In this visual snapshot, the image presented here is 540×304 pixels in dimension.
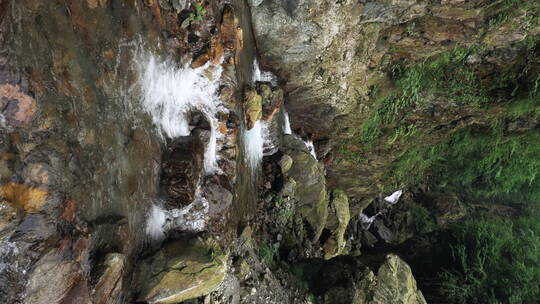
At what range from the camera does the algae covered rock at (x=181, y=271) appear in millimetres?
2932

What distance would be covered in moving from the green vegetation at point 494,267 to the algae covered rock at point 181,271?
6384 mm

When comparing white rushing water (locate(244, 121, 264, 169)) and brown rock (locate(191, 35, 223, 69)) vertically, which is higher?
brown rock (locate(191, 35, 223, 69))

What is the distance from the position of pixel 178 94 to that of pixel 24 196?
81.1 inches

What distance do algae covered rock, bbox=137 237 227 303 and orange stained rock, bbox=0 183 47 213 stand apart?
1.18 m

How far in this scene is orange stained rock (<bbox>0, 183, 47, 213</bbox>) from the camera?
6.37 feet

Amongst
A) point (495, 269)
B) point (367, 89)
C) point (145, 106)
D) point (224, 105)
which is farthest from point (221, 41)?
point (495, 269)

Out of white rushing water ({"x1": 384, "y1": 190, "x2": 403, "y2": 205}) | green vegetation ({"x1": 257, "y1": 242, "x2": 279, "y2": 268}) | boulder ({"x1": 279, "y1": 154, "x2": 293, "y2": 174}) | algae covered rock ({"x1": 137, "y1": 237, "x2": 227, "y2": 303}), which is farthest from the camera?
white rushing water ({"x1": 384, "y1": 190, "x2": 403, "y2": 205})

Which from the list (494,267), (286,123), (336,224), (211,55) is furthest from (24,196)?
(494,267)

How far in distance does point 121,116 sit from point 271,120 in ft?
9.49

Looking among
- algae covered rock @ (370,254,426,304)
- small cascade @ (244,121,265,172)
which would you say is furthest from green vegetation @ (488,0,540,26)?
algae covered rock @ (370,254,426,304)

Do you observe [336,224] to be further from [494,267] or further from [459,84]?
[494,267]

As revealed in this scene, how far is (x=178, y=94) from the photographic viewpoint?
3797 mm

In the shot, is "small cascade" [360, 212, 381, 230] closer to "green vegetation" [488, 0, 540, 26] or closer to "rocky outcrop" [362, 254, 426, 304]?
"rocky outcrop" [362, 254, 426, 304]

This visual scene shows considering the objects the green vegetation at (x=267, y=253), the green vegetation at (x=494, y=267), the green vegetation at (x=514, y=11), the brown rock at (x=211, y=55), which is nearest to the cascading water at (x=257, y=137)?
the brown rock at (x=211, y=55)
